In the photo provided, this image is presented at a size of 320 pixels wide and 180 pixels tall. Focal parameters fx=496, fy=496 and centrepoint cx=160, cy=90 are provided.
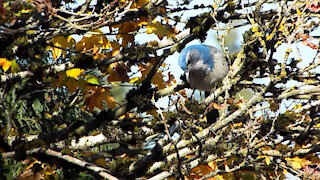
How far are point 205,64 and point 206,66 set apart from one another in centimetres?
3

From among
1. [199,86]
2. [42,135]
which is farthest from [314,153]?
[42,135]

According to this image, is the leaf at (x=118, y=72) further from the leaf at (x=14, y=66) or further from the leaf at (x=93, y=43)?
the leaf at (x=14, y=66)

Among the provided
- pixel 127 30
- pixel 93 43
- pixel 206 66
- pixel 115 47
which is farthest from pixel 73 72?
pixel 206 66

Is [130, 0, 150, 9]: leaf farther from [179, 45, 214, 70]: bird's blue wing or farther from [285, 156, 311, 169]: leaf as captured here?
[285, 156, 311, 169]: leaf

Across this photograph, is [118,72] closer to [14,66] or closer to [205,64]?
[14,66]

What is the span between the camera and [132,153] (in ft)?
13.8

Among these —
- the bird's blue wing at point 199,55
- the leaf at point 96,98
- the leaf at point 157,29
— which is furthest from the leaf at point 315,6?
the bird's blue wing at point 199,55

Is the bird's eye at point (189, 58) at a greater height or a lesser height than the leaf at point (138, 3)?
greater

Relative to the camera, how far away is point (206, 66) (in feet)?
18.5

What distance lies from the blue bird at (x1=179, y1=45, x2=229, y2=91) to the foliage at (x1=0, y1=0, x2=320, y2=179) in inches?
A: 28.3

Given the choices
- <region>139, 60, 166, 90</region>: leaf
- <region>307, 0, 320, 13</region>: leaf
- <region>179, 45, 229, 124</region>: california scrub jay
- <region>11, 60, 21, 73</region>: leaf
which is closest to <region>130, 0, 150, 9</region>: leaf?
<region>139, 60, 166, 90</region>: leaf

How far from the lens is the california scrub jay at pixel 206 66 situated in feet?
17.9

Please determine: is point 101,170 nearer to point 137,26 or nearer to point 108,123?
point 108,123

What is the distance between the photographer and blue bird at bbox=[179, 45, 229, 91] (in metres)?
5.49
